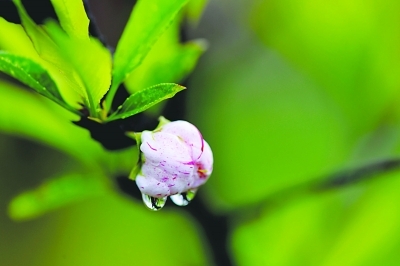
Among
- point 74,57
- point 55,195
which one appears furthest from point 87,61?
point 55,195

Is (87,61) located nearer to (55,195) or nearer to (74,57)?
(74,57)

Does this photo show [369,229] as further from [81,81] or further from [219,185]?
[81,81]

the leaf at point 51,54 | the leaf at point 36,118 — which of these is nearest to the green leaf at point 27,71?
the leaf at point 51,54

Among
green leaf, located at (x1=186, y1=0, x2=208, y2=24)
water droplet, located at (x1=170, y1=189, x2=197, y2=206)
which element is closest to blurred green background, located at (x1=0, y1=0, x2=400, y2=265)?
green leaf, located at (x1=186, y1=0, x2=208, y2=24)

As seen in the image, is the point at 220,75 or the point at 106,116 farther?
the point at 220,75

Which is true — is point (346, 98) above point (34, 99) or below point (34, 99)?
above

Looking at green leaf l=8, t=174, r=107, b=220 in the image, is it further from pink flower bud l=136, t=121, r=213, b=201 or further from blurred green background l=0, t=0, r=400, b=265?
pink flower bud l=136, t=121, r=213, b=201

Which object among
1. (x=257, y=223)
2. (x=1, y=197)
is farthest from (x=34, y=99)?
(x=257, y=223)
